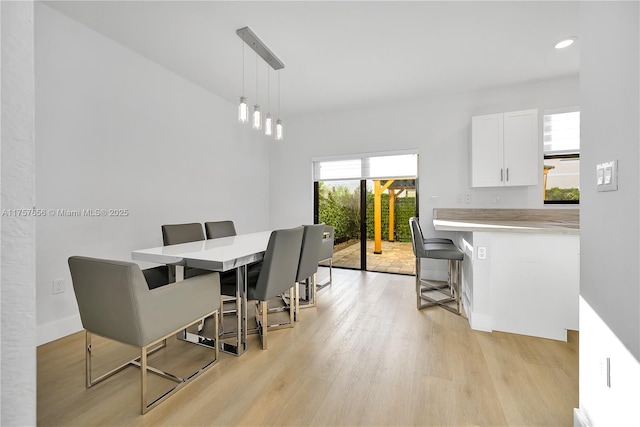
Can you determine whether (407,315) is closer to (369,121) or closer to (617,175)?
(617,175)

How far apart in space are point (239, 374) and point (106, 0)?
2881 millimetres

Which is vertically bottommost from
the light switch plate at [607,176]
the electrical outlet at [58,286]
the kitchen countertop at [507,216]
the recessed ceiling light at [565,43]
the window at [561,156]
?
the electrical outlet at [58,286]

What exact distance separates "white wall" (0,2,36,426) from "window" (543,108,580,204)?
14.2 ft

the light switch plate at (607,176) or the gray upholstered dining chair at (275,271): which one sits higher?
the light switch plate at (607,176)

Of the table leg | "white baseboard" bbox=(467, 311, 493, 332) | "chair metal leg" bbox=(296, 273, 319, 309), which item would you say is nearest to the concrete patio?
"chair metal leg" bbox=(296, 273, 319, 309)

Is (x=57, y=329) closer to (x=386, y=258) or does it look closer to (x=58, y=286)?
(x=58, y=286)

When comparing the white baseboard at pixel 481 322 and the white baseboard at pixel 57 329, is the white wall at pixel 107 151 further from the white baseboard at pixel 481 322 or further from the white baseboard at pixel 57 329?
the white baseboard at pixel 481 322

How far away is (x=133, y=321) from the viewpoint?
133 centimetres

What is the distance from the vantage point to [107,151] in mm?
2551

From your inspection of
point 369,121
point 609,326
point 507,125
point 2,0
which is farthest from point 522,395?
point 369,121

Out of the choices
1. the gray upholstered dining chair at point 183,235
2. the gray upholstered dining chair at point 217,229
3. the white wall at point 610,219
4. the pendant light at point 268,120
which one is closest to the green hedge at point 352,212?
the pendant light at point 268,120

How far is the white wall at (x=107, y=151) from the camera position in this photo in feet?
7.07

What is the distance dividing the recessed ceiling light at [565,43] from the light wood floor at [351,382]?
262 cm

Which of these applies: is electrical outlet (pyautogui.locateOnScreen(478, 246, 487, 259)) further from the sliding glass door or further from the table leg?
the table leg
